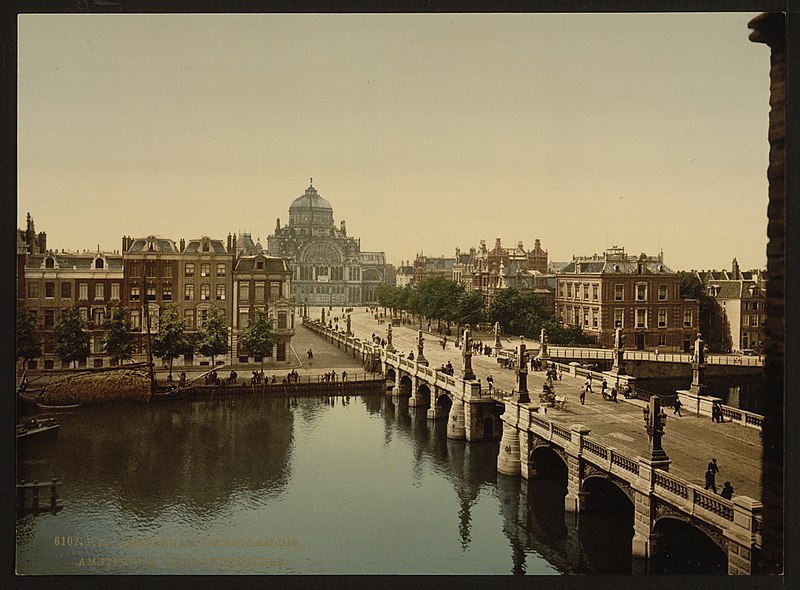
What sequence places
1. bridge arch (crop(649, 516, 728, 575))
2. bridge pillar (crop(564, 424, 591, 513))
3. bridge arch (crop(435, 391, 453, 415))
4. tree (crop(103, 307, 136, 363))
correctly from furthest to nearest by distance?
bridge arch (crop(435, 391, 453, 415))
tree (crop(103, 307, 136, 363))
bridge pillar (crop(564, 424, 591, 513))
bridge arch (crop(649, 516, 728, 575))

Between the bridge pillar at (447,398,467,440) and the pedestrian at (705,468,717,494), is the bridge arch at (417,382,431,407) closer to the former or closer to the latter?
the bridge pillar at (447,398,467,440)

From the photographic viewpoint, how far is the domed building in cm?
2178

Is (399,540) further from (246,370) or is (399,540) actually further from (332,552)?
(246,370)

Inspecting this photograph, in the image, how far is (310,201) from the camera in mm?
21500

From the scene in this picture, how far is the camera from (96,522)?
19.1 meters

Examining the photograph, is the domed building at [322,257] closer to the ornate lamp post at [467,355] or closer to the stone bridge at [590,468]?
the stone bridge at [590,468]

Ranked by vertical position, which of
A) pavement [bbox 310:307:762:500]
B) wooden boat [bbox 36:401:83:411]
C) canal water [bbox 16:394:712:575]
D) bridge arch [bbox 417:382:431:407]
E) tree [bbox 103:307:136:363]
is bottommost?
canal water [bbox 16:394:712:575]

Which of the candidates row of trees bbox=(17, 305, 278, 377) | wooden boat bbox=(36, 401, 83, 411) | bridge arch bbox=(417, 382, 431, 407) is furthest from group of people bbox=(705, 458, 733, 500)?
bridge arch bbox=(417, 382, 431, 407)

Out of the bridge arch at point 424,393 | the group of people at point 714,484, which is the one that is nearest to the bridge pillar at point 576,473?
the group of people at point 714,484

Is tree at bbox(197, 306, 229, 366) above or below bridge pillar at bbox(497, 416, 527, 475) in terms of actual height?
above

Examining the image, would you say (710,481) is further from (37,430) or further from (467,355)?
(37,430)

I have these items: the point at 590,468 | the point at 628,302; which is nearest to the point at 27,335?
the point at 590,468

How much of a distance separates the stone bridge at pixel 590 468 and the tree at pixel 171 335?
854 cm

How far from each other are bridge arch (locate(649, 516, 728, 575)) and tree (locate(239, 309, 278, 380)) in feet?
55.9
